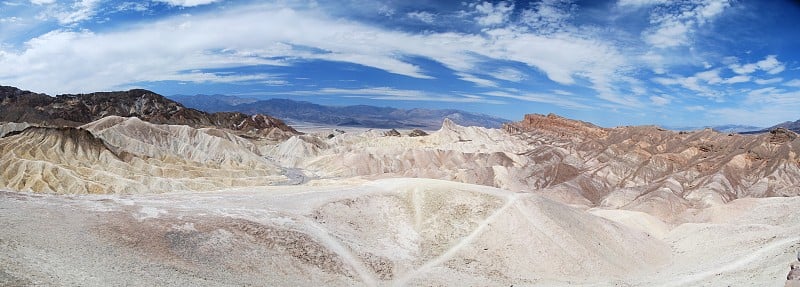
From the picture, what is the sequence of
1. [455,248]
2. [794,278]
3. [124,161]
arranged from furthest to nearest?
1. [124,161]
2. [455,248]
3. [794,278]

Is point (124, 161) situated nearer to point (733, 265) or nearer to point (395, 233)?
point (395, 233)

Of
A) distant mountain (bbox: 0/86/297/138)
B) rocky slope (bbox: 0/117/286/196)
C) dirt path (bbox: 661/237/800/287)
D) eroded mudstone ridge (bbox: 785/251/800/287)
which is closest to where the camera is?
eroded mudstone ridge (bbox: 785/251/800/287)

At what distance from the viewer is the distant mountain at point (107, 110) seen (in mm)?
145000

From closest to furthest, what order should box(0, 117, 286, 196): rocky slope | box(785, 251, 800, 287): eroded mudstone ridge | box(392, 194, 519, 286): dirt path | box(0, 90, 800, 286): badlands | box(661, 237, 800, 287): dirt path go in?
box(785, 251, 800, 287): eroded mudstone ridge < box(0, 90, 800, 286): badlands < box(661, 237, 800, 287): dirt path < box(392, 194, 519, 286): dirt path < box(0, 117, 286, 196): rocky slope

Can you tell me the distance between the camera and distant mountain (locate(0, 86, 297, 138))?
476ft

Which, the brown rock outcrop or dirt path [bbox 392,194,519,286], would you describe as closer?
dirt path [bbox 392,194,519,286]

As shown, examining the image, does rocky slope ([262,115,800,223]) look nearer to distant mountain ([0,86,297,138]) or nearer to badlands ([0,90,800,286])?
badlands ([0,90,800,286])

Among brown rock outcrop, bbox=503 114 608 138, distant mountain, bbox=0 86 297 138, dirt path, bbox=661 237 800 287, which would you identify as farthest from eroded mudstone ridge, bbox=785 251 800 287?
distant mountain, bbox=0 86 297 138

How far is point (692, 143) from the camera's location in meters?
86.4

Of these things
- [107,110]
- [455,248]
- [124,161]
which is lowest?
[124,161]

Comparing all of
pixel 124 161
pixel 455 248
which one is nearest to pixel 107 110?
pixel 124 161

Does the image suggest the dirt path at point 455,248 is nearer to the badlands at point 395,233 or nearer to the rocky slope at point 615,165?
the badlands at point 395,233

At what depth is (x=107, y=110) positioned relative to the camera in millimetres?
167875

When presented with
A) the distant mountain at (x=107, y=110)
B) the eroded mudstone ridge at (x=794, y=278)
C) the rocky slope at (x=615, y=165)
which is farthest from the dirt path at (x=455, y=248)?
the distant mountain at (x=107, y=110)
